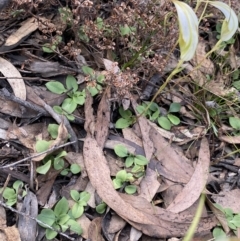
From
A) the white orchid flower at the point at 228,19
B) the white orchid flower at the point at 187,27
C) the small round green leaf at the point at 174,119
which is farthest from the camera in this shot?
the small round green leaf at the point at 174,119

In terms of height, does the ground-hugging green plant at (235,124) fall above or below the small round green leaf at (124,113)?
below

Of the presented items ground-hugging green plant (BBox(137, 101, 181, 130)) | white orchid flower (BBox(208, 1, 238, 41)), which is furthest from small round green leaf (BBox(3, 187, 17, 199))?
white orchid flower (BBox(208, 1, 238, 41))

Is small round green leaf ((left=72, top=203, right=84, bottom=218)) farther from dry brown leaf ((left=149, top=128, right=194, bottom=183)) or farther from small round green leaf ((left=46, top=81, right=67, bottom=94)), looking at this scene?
small round green leaf ((left=46, top=81, right=67, bottom=94))

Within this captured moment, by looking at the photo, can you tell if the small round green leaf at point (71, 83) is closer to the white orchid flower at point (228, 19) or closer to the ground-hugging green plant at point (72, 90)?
the ground-hugging green plant at point (72, 90)

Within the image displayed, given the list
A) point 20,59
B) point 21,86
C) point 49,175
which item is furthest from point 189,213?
point 20,59

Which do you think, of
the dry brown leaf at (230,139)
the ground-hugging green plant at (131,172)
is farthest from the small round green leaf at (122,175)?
the dry brown leaf at (230,139)

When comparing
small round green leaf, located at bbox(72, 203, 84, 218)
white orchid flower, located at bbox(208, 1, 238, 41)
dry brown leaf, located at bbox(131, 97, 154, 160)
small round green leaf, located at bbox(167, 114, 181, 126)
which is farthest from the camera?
small round green leaf, located at bbox(167, 114, 181, 126)

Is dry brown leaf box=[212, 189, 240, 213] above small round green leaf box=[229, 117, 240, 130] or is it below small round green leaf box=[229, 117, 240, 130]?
below
